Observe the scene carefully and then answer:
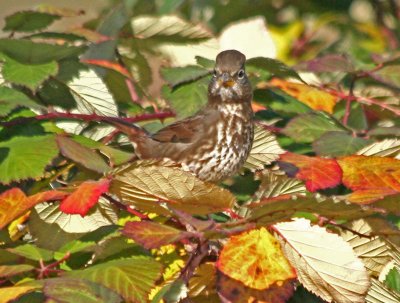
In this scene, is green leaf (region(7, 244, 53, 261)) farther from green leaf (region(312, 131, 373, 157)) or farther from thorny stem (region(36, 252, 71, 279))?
green leaf (region(312, 131, 373, 157))

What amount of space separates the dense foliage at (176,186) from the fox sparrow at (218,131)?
0.82ft

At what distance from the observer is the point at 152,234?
2248 mm

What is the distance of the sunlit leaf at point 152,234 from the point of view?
7.31ft

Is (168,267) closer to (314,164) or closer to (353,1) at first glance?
(314,164)

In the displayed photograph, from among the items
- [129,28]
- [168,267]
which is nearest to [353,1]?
[129,28]

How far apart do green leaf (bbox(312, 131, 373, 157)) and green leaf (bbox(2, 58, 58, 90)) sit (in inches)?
32.5

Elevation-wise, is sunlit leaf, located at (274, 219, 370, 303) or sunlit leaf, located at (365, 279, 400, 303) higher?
sunlit leaf, located at (274, 219, 370, 303)

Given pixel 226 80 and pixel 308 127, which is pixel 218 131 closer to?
pixel 226 80

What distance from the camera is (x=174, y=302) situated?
7.41 ft

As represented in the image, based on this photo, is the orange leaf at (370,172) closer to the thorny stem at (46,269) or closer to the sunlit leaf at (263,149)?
the sunlit leaf at (263,149)

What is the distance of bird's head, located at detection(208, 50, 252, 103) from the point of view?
3.98 metres

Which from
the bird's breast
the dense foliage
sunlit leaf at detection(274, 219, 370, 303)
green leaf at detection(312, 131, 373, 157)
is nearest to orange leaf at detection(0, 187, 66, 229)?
the dense foliage

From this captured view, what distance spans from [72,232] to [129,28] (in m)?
1.30

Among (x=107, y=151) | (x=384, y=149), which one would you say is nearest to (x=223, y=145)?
(x=384, y=149)
